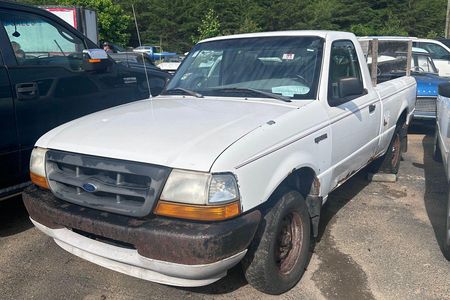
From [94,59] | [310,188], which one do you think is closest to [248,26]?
[94,59]

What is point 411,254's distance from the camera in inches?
149

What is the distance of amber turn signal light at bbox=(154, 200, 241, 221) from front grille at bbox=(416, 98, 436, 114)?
6.97 meters

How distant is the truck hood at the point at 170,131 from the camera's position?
2604mm

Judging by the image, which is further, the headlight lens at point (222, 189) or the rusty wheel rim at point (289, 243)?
the rusty wheel rim at point (289, 243)

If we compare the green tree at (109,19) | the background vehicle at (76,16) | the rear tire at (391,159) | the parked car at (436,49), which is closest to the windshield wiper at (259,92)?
the rear tire at (391,159)

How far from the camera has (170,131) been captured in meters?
2.91

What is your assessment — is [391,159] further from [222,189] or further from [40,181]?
[40,181]

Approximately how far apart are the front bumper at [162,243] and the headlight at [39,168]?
0.98 feet

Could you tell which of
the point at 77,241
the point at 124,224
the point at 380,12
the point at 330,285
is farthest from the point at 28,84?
the point at 380,12

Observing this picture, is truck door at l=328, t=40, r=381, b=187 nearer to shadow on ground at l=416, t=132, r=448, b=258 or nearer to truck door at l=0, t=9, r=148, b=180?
shadow on ground at l=416, t=132, r=448, b=258

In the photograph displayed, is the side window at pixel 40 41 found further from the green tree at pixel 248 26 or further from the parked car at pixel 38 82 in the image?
the green tree at pixel 248 26

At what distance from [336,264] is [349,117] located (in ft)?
4.15

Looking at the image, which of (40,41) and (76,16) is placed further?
(76,16)

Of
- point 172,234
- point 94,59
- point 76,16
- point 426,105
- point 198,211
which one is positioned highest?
point 76,16
